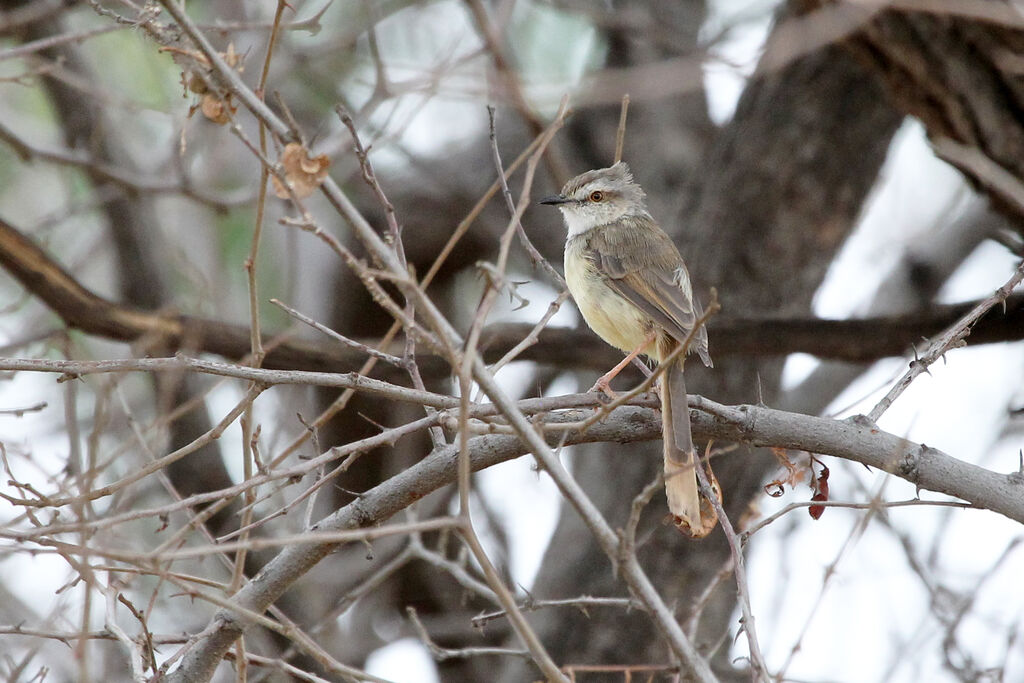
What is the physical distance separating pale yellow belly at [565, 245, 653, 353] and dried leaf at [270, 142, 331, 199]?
2244 mm

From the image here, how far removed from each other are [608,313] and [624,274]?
0.67ft

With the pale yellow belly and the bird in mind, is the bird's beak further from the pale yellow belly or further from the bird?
the pale yellow belly

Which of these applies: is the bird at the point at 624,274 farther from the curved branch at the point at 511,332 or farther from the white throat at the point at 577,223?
the curved branch at the point at 511,332

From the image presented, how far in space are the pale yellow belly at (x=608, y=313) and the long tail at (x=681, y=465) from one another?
3.34 feet

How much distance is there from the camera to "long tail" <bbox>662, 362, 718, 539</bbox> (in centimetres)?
325

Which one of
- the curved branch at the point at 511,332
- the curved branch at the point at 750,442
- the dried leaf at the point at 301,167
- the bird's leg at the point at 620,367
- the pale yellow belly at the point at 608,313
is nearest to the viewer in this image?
the dried leaf at the point at 301,167

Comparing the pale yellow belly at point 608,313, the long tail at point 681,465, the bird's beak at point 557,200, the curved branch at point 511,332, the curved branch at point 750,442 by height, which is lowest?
the curved branch at point 750,442

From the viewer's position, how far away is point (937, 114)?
5266 millimetres

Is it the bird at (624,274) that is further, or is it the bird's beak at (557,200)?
the bird's beak at (557,200)

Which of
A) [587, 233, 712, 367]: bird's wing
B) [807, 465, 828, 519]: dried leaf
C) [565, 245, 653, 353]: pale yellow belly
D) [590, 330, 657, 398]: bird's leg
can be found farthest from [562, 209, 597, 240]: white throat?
[807, 465, 828, 519]: dried leaf

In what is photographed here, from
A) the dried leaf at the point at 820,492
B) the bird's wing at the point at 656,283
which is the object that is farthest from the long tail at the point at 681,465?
the bird's wing at the point at 656,283

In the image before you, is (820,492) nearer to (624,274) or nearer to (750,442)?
(750,442)

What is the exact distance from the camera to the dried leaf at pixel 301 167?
96.2 inches

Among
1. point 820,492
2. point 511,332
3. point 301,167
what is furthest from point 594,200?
point 301,167
